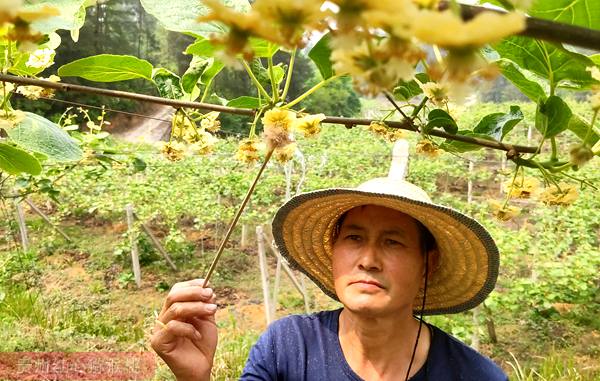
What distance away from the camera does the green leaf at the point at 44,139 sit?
2.03 feet

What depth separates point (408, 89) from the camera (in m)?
0.59

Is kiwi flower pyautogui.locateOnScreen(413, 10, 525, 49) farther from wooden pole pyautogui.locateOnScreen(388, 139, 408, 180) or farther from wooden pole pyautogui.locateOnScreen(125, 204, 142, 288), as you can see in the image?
wooden pole pyautogui.locateOnScreen(125, 204, 142, 288)

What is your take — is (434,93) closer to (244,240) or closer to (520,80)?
(520,80)

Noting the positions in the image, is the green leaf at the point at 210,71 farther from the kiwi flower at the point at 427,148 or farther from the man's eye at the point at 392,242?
the man's eye at the point at 392,242

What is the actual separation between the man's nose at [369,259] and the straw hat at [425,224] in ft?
0.26

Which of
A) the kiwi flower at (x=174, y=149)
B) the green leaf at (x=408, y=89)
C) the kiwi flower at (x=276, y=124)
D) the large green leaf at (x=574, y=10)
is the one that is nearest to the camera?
the large green leaf at (x=574, y=10)

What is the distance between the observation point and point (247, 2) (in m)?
0.37

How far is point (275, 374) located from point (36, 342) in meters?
3.14

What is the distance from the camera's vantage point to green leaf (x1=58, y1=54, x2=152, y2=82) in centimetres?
53

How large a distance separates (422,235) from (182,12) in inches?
27.8

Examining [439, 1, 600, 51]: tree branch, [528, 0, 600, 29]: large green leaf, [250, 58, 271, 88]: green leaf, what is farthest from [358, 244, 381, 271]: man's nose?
[439, 1, 600, 51]: tree branch

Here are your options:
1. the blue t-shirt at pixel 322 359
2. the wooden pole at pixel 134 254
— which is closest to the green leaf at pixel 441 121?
the blue t-shirt at pixel 322 359

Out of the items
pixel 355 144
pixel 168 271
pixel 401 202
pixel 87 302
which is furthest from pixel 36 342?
pixel 355 144

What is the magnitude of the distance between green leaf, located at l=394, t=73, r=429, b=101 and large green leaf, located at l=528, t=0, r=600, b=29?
0.67 ft
